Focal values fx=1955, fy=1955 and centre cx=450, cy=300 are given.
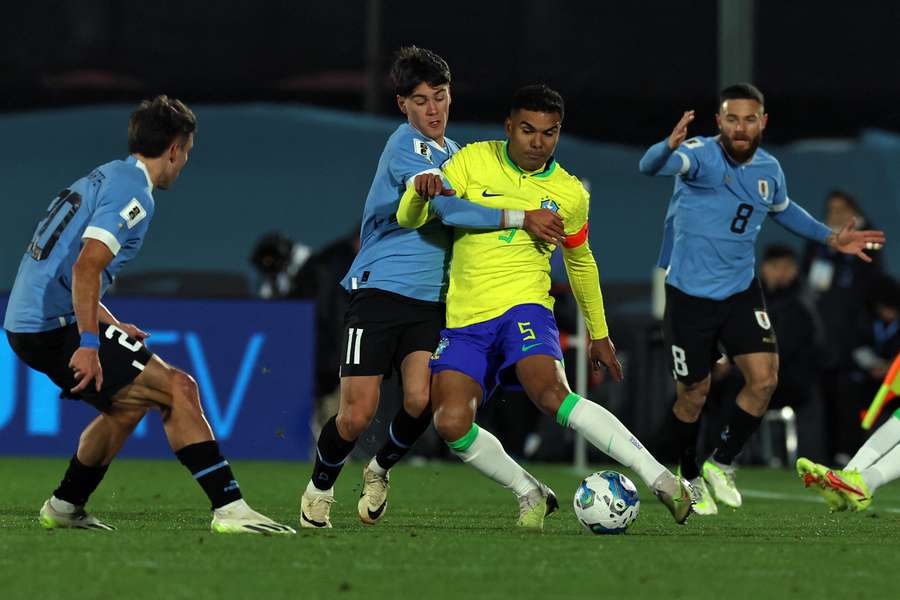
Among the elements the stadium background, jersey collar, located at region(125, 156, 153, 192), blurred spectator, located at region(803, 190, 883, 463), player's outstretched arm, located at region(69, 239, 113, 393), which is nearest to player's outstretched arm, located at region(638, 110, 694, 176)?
jersey collar, located at region(125, 156, 153, 192)

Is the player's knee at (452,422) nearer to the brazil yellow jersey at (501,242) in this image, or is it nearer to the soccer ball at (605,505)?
the brazil yellow jersey at (501,242)

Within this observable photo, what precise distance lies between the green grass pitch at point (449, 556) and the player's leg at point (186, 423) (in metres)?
0.20

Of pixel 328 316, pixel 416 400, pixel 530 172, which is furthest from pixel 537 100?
pixel 328 316

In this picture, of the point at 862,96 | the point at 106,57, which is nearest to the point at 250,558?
the point at 106,57

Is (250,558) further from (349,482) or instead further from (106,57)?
(106,57)

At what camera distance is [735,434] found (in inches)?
408

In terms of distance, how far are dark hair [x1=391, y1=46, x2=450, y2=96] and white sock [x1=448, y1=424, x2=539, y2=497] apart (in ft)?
4.87

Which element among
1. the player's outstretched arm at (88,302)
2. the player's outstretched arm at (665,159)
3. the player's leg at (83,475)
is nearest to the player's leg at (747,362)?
the player's outstretched arm at (665,159)

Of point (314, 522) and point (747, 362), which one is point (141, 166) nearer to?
point (314, 522)

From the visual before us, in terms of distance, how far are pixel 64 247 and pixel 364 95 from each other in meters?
16.6

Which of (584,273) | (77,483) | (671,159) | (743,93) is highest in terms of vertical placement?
(743,93)

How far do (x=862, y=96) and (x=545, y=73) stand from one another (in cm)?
399

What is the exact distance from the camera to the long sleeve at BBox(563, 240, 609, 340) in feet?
27.0

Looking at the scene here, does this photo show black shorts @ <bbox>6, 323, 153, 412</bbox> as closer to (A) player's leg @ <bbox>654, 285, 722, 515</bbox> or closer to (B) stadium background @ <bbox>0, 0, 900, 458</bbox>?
(A) player's leg @ <bbox>654, 285, 722, 515</bbox>
